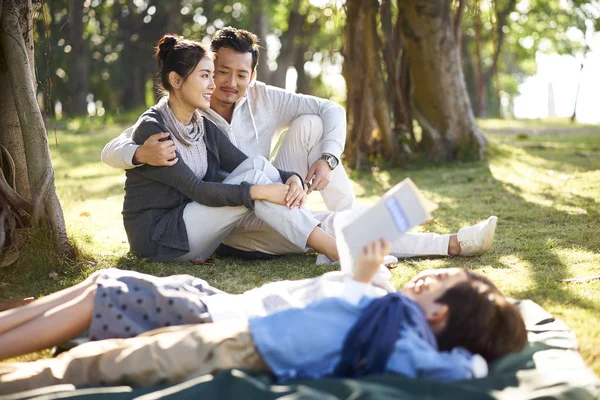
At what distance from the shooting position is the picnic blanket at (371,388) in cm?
214

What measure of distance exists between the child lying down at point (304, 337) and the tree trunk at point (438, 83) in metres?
5.94

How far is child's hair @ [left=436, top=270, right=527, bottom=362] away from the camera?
2.34 m

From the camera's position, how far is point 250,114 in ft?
15.3

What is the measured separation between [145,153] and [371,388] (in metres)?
2.10

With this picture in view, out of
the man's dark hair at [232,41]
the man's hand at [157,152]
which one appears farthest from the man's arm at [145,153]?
the man's dark hair at [232,41]

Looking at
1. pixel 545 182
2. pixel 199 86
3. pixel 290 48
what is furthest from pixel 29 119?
pixel 290 48

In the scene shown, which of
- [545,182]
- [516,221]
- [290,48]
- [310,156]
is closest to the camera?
[310,156]

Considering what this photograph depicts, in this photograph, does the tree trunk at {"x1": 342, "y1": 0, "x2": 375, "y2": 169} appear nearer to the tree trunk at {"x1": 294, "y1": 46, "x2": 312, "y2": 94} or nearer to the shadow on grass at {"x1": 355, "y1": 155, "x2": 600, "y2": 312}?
the shadow on grass at {"x1": 355, "y1": 155, "x2": 600, "y2": 312}

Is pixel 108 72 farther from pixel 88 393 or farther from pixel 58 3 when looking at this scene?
pixel 88 393

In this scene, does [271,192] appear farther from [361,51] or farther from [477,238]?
[361,51]

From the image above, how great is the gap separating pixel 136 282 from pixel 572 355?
5.24 ft

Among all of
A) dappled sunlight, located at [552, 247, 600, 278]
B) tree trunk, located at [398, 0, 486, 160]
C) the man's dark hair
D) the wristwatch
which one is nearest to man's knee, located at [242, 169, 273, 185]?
the wristwatch

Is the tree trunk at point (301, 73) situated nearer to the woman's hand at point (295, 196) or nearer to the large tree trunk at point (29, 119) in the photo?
the large tree trunk at point (29, 119)

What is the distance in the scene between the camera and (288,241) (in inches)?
165
